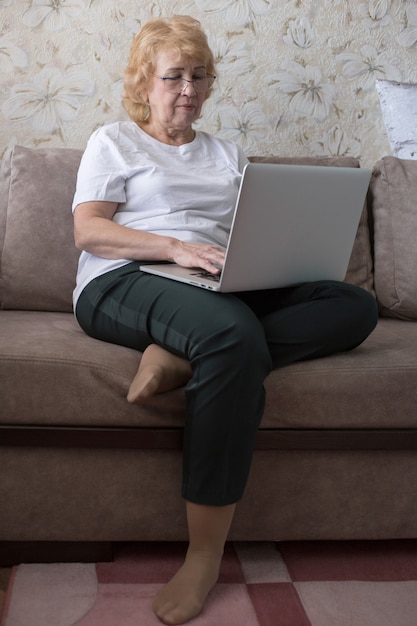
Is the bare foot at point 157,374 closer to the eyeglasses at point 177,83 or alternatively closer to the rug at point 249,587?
the rug at point 249,587

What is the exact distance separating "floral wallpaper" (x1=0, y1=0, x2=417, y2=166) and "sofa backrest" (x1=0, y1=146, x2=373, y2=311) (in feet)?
1.09

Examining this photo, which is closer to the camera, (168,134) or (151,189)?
(151,189)

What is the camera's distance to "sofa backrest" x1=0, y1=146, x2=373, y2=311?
6.56 feet

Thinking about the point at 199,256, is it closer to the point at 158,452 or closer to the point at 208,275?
the point at 208,275

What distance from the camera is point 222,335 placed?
1452 mm

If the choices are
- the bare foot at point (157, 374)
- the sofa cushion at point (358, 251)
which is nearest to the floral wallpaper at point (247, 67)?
the sofa cushion at point (358, 251)

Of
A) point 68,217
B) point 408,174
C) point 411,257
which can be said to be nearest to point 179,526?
point 68,217

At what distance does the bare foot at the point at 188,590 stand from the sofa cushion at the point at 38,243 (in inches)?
32.8

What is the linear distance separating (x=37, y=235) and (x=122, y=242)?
0.37m

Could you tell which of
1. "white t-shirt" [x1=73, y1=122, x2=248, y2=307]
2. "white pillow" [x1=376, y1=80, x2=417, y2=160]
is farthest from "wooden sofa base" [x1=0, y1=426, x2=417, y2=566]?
"white pillow" [x1=376, y1=80, x2=417, y2=160]

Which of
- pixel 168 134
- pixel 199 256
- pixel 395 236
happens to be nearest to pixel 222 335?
pixel 199 256

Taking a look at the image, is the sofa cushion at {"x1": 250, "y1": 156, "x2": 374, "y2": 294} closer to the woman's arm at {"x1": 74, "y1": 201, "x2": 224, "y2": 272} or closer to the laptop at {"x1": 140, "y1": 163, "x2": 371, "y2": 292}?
the laptop at {"x1": 140, "y1": 163, "x2": 371, "y2": 292}

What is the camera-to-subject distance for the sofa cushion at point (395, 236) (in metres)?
2.19

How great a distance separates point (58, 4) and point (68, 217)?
711 millimetres
